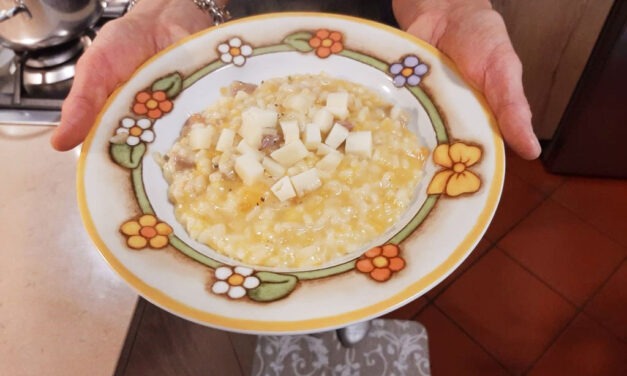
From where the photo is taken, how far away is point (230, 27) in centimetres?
140

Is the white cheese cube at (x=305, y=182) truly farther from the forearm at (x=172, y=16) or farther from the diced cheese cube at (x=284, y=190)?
the forearm at (x=172, y=16)

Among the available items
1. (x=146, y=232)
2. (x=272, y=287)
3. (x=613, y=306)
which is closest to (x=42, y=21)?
(x=146, y=232)

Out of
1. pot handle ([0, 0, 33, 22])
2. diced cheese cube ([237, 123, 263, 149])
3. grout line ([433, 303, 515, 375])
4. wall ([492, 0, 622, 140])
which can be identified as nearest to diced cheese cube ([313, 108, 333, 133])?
diced cheese cube ([237, 123, 263, 149])

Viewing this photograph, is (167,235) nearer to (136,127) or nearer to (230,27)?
(136,127)

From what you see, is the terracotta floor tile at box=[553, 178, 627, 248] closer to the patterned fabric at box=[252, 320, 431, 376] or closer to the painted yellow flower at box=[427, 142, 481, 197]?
the patterned fabric at box=[252, 320, 431, 376]

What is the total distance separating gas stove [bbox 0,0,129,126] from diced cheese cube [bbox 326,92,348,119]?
0.70m

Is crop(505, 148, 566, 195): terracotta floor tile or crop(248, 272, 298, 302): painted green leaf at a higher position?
crop(248, 272, 298, 302): painted green leaf

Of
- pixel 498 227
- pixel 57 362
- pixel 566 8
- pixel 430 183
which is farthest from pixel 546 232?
pixel 57 362

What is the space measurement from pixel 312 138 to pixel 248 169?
171 millimetres

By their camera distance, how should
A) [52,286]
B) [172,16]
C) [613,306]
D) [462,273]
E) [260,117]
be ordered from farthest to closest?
1. [462,273]
2. [613,306]
3. [172,16]
4. [260,117]
5. [52,286]

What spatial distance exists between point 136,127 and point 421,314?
1.52 meters

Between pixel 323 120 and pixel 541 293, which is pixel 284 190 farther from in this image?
pixel 541 293

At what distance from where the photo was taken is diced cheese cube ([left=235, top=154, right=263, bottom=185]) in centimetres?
116

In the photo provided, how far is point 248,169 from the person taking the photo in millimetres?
1155
